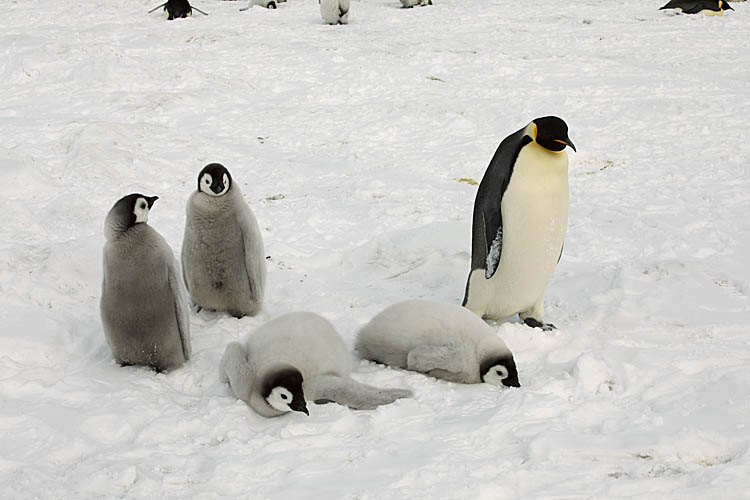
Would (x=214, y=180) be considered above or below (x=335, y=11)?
below

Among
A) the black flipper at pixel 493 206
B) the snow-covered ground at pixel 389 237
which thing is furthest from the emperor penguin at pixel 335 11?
the black flipper at pixel 493 206

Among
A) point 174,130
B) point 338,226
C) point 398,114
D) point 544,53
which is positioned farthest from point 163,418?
point 544,53

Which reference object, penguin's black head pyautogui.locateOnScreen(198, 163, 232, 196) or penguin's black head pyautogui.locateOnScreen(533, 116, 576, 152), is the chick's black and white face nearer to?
penguin's black head pyautogui.locateOnScreen(533, 116, 576, 152)

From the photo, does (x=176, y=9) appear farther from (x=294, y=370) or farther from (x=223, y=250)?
(x=294, y=370)

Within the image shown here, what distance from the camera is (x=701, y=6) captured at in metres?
12.8

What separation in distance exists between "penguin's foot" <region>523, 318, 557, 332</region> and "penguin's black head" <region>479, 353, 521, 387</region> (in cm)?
68

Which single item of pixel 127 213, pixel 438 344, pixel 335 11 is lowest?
pixel 438 344

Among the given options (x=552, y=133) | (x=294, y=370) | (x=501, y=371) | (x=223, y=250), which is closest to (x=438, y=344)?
(x=501, y=371)

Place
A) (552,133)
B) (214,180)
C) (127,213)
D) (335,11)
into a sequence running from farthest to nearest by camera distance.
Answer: (335,11) → (214,180) → (552,133) → (127,213)

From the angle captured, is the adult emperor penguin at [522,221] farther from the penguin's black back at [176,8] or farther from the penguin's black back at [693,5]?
the penguin's black back at [176,8]

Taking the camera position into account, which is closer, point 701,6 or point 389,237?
point 389,237

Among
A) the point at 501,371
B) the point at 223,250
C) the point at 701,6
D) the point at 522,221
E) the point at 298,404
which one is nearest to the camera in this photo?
the point at 298,404

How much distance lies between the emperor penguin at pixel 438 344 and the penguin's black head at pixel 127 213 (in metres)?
1.20

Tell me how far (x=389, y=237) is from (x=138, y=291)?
2.25 metres
